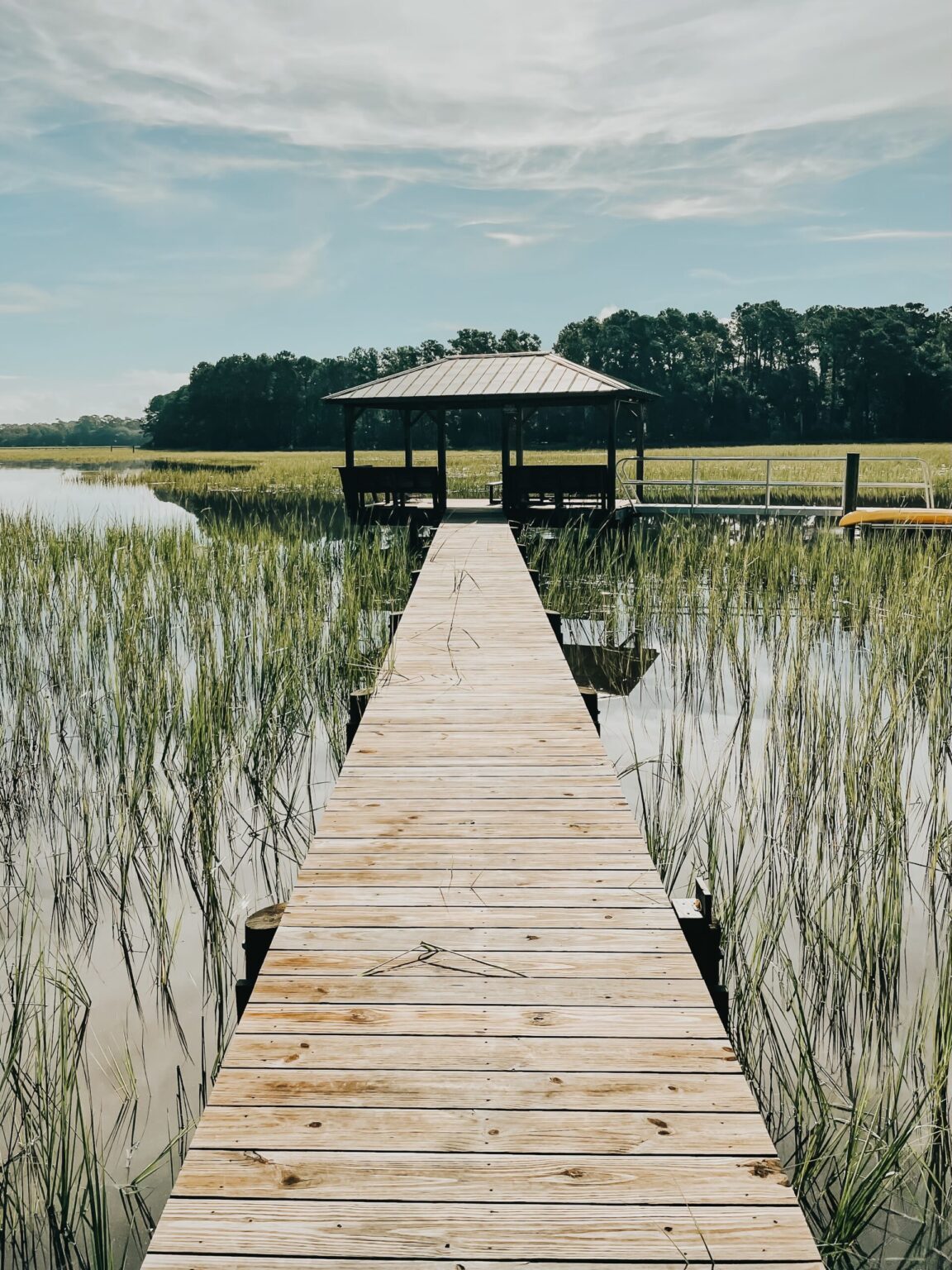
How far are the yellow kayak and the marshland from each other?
263cm

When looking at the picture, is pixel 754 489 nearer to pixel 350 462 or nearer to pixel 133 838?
pixel 350 462

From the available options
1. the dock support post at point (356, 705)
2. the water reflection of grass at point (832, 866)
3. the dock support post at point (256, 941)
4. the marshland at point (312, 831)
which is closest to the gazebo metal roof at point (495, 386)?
the marshland at point (312, 831)

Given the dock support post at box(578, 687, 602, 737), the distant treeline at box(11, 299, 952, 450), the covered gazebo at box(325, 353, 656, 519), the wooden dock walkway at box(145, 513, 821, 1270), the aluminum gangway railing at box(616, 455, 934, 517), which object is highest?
the distant treeline at box(11, 299, 952, 450)

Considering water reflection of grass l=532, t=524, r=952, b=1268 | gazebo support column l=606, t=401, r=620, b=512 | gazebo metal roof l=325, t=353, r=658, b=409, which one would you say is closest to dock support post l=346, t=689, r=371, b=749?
water reflection of grass l=532, t=524, r=952, b=1268

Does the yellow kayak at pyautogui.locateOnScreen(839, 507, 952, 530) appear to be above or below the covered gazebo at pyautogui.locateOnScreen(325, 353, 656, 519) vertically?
below

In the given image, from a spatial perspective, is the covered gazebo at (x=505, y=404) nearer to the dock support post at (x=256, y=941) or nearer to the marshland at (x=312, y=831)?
the marshland at (x=312, y=831)

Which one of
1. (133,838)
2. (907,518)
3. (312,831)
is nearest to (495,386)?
(907,518)

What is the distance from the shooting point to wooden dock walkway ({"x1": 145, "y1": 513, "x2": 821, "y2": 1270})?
1.86 metres

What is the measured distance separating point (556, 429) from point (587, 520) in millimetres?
54021

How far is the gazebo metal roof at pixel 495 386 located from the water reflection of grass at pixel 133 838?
6962 millimetres

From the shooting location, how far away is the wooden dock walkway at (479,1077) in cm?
186

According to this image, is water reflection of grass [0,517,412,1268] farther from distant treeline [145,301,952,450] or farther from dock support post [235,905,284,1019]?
distant treeline [145,301,952,450]

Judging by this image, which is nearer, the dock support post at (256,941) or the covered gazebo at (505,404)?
the dock support post at (256,941)

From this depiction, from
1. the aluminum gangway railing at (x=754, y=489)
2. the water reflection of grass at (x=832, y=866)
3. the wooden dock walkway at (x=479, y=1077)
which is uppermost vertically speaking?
the aluminum gangway railing at (x=754, y=489)
